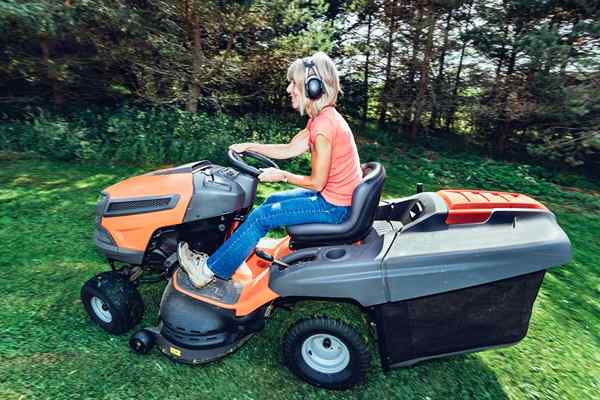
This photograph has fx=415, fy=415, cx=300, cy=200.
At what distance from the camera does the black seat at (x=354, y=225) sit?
6.71ft

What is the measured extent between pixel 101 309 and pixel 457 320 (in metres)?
1.96

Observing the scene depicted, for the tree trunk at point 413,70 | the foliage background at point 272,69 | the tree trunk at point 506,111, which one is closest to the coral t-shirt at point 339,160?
the foliage background at point 272,69

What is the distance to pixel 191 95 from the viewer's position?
6949 mm

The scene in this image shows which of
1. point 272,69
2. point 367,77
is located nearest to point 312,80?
point 272,69

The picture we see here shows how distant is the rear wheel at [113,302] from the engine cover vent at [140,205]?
403 mm

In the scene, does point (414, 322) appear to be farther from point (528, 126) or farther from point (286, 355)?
point (528, 126)

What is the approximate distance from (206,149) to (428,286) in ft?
15.3

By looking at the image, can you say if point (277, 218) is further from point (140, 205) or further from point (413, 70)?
point (413, 70)

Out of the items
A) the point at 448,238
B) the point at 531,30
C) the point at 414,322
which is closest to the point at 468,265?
the point at 448,238

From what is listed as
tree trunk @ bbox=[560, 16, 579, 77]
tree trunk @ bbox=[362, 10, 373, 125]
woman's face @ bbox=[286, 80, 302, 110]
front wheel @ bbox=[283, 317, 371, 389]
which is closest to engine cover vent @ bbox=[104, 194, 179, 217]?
woman's face @ bbox=[286, 80, 302, 110]

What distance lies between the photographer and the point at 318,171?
6.76ft

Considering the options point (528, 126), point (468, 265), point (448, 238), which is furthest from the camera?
point (528, 126)

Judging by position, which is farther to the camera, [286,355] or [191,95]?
[191,95]

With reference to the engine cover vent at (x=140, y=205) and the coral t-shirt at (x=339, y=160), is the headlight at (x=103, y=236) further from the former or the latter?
the coral t-shirt at (x=339, y=160)
